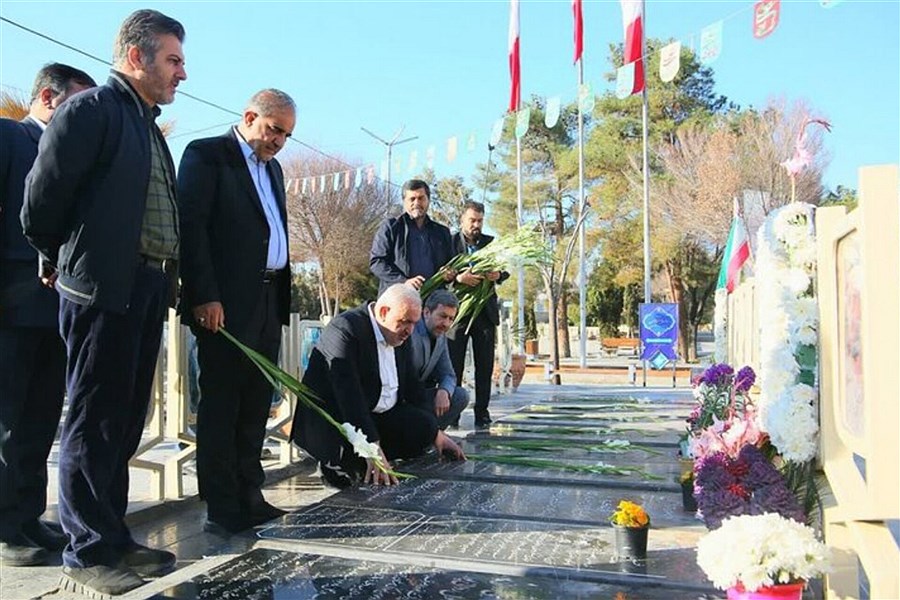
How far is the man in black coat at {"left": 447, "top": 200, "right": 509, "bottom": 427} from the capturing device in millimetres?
5527

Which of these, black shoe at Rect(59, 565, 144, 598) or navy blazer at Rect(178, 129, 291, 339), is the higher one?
navy blazer at Rect(178, 129, 291, 339)

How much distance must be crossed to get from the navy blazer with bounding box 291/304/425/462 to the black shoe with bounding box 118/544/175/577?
3.64 ft

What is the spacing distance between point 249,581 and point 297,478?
6.12 feet

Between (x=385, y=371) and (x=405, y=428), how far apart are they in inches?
13.1

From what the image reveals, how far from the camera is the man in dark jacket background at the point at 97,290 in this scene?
2.20 metres

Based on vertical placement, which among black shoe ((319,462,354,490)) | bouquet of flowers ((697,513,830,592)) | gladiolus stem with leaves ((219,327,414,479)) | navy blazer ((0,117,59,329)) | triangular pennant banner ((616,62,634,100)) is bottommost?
black shoe ((319,462,354,490))

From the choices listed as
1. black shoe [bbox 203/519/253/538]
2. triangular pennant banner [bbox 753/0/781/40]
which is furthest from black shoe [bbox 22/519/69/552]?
triangular pennant banner [bbox 753/0/781/40]

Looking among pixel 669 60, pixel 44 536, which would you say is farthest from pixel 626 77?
pixel 44 536

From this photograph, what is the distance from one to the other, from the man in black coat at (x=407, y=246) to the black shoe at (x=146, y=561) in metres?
2.72

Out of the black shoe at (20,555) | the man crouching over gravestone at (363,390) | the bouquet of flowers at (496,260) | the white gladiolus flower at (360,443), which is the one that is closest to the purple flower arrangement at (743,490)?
the white gladiolus flower at (360,443)

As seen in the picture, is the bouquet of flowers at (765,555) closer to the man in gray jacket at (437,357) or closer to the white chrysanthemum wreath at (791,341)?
the white chrysanthemum wreath at (791,341)

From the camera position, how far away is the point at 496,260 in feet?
15.5

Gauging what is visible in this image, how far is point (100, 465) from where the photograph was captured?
2.24m

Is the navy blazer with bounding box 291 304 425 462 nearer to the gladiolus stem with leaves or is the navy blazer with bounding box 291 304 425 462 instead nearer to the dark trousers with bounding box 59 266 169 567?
the gladiolus stem with leaves
